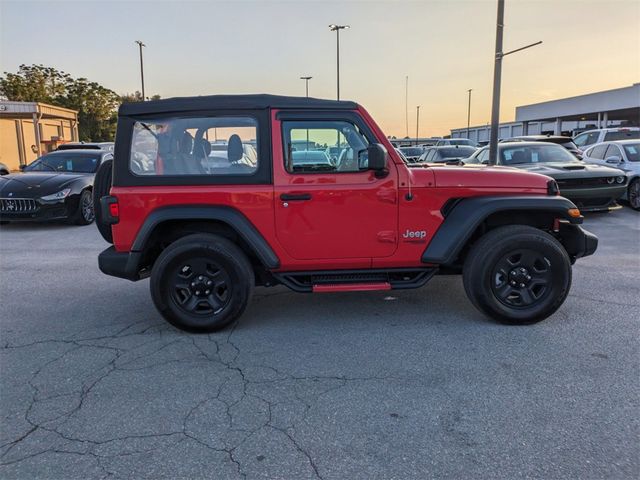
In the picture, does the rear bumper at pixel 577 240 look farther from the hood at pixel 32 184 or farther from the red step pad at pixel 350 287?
the hood at pixel 32 184

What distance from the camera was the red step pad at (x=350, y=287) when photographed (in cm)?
411

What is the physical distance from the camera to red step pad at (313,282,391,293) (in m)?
4.11

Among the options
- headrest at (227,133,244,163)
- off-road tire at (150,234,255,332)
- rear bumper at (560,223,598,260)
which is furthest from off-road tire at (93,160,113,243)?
rear bumper at (560,223,598,260)

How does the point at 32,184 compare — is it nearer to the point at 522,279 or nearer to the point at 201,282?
the point at 201,282

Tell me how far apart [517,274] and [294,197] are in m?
2.06

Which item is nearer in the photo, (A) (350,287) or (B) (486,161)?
(A) (350,287)

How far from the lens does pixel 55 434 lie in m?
2.68

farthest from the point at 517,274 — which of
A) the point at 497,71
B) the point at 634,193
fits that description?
the point at 497,71

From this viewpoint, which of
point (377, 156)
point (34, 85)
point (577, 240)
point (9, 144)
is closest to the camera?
point (377, 156)

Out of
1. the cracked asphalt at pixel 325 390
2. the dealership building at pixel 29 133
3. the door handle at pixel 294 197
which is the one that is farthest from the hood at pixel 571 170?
the dealership building at pixel 29 133

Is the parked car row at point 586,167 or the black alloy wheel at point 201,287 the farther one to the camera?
the parked car row at point 586,167

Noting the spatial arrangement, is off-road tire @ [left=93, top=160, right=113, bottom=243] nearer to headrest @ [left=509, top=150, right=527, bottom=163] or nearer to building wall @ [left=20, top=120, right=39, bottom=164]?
headrest @ [left=509, top=150, right=527, bottom=163]

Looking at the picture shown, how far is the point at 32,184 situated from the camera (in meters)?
9.03

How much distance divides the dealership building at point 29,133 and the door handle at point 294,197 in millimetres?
28666
